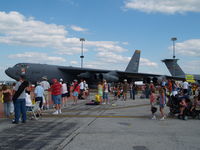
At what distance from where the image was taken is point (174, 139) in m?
6.06

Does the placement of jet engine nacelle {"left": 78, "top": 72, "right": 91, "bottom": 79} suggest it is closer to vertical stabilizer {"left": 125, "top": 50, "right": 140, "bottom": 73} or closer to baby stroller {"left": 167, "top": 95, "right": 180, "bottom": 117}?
vertical stabilizer {"left": 125, "top": 50, "right": 140, "bottom": 73}

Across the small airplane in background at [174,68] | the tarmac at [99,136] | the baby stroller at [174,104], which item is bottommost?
the tarmac at [99,136]

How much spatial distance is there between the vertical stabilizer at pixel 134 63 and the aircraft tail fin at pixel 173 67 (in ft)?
16.8

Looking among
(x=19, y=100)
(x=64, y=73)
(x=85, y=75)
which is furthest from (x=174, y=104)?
(x=64, y=73)

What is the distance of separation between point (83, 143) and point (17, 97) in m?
4.00

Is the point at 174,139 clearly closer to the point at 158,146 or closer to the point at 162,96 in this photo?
the point at 158,146

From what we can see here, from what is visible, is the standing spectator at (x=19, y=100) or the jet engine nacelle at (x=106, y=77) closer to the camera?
the standing spectator at (x=19, y=100)

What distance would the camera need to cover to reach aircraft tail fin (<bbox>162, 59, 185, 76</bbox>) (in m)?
36.4

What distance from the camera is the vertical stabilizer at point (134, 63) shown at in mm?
39438

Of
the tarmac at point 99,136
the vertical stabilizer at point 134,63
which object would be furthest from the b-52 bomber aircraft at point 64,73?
the tarmac at point 99,136

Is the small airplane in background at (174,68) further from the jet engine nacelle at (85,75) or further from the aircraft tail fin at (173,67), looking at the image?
the jet engine nacelle at (85,75)

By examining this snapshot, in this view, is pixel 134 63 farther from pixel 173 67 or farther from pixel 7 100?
pixel 7 100

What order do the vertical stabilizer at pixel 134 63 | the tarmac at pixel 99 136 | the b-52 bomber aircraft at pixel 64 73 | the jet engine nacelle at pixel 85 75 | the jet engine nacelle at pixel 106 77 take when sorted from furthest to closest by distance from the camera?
the vertical stabilizer at pixel 134 63 → the jet engine nacelle at pixel 85 75 → the jet engine nacelle at pixel 106 77 → the b-52 bomber aircraft at pixel 64 73 → the tarmac at pixel 99 136

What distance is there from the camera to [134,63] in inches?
1580
